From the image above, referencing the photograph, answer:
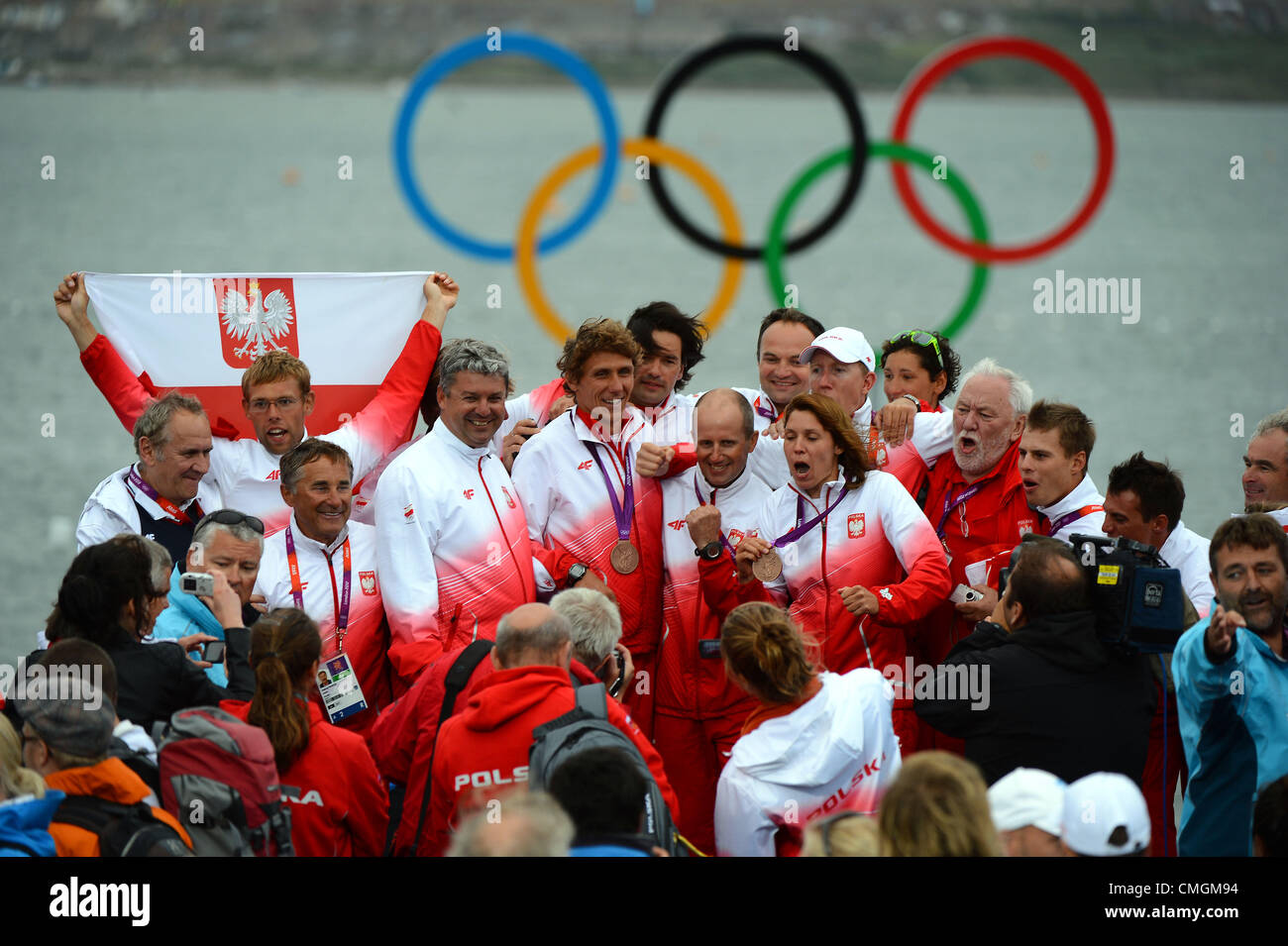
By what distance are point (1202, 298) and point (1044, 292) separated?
303 feet

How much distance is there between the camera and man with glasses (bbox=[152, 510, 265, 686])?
698 cm

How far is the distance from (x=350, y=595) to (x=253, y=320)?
235cm

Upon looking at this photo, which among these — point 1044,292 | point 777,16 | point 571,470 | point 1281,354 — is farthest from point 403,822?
point 777,16

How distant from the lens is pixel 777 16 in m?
164

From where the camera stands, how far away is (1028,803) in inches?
203

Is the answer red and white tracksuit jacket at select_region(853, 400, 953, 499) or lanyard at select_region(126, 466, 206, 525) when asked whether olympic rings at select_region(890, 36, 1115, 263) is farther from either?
lanyard at select_region(126, 466, 206, 525)

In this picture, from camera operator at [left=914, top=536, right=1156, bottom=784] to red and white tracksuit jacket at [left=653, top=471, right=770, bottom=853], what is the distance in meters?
1.60

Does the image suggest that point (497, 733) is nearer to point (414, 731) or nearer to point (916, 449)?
point (414, 731)

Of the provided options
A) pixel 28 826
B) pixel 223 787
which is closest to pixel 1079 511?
pixel 223 787

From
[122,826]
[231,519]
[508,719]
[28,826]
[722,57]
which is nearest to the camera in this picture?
[28,826]

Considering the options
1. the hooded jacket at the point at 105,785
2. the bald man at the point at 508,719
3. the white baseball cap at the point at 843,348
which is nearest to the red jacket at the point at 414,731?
the bald man at the point at 508,719

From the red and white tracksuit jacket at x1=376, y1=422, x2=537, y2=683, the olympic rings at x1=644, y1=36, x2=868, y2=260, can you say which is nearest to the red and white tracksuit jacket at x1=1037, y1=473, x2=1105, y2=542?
the red and white tracksuit jacket at x1=376, y1=422, x2=537, y2=683

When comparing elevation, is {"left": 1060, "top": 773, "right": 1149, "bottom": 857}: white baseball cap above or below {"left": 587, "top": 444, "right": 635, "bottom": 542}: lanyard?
below

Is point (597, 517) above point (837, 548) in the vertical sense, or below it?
above
